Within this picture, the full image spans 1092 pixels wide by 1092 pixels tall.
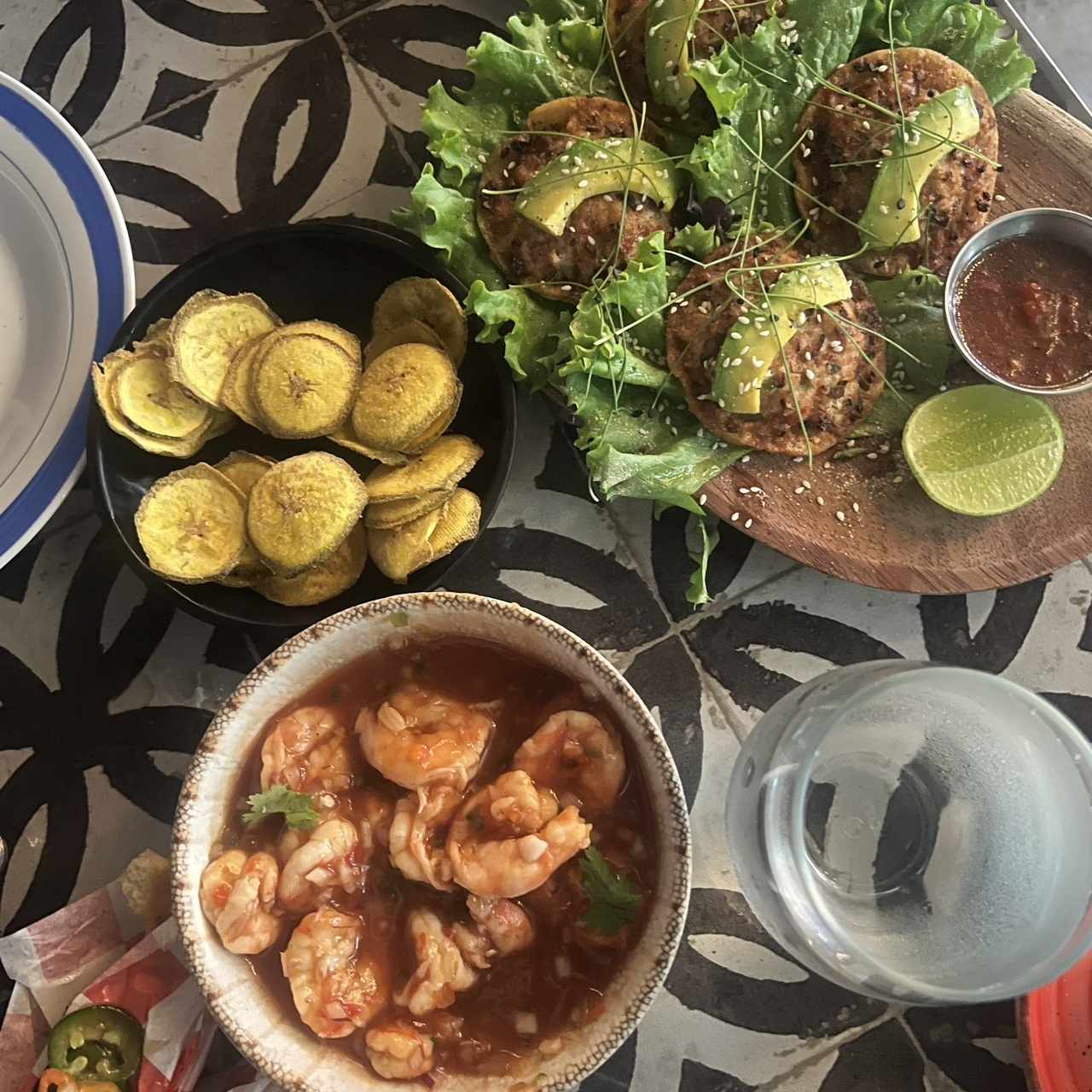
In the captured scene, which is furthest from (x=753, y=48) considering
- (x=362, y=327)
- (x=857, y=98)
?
(x=362, y=327)

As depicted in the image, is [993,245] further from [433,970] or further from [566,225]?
[433,970]

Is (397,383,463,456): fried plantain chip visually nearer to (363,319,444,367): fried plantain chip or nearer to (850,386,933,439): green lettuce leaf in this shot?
(363,319,444,367): fried plantain chip

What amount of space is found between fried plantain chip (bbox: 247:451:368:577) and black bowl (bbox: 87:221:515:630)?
0.36ft

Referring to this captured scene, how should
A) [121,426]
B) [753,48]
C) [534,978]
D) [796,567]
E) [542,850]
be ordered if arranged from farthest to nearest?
1. [796,567]
2. [753,48]
3. [121,426]
4. [534,978]
5. [542,850]

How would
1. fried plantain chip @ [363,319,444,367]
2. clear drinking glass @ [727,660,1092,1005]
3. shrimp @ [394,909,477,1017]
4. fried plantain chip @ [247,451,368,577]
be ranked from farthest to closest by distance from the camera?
fried plantain chip @ [363,319,444,367]
fried plantain chip @ [247,451,368,577]
shrimp @ [394,909,477,1017]
clear drinking glass @ [727,660,1092,1005]

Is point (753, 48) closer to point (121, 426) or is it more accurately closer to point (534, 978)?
point (121, 426)

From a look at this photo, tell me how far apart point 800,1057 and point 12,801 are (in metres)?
1.45

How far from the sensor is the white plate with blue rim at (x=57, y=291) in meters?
1.72

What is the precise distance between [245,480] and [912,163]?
1.21 m

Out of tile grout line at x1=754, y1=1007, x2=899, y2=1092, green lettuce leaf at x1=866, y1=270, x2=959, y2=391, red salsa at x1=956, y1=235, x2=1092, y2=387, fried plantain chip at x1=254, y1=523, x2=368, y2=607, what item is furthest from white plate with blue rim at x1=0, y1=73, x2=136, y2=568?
tile grout line at x1=754, y1=1007, x2=899, y2=1092

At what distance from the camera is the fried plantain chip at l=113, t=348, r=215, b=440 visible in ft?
5.30

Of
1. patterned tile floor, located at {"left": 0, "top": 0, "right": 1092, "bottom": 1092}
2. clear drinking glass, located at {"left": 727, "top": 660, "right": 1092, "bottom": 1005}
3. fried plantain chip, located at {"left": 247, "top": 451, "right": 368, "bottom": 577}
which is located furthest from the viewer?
patterned tile floor, located at {"left": 0, "top": 0, "right": 1092, "bottom": 1092}

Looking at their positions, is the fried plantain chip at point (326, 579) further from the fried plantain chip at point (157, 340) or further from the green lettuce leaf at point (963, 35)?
the green lettuce leaf at point (963, 35)

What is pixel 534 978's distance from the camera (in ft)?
4.92
